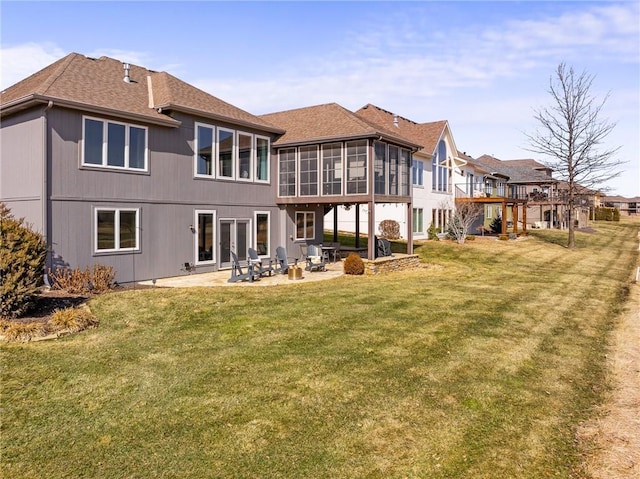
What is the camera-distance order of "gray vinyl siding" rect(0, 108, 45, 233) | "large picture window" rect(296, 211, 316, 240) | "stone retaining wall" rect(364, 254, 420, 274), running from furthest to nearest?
1. "large picture window" rect(296, 211, 316, 240)
2. "stone retaining wall" rect(364, 254, 420, 274)
3. "gray vinyl siding" rect(0, 108, 45, 233)

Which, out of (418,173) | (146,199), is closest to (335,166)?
(146,199)

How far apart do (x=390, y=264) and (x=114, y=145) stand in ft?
38.9

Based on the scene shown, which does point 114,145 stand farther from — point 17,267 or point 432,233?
point 432,233

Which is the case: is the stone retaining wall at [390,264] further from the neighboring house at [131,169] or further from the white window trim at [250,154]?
the white window trim at [250,154]

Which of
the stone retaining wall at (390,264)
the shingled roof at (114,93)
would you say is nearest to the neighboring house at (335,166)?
the stone retaining wall at (390,264)

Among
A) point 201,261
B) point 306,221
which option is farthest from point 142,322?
point 306,221

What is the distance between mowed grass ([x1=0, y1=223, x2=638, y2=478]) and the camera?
4.68 metres

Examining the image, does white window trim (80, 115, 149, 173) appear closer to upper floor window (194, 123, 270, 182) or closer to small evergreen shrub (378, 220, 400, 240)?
upper floor window (194, 123, 270, 182)

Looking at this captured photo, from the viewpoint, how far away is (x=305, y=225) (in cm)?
2289

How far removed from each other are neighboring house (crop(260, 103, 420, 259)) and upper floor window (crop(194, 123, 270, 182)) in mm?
1081

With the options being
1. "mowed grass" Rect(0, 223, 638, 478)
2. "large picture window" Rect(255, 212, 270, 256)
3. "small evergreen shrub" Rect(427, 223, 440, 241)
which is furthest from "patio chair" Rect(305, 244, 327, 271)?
"small evergreen shrub" Rect(427, 223, 440, 241)

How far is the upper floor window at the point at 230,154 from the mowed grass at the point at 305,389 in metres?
7.20

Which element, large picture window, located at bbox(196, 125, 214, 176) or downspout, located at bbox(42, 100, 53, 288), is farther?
large picture window, located at bbox(196, 125, 214, 176)

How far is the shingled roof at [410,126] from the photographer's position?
106ft
